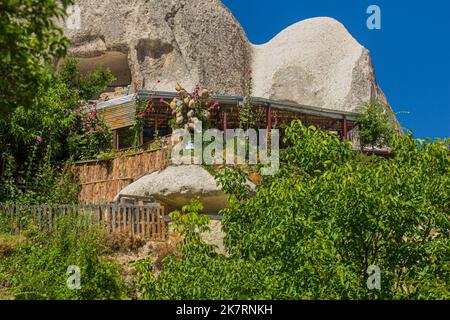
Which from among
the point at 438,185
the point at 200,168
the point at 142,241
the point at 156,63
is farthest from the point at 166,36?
the point at 438,185

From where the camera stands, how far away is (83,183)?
22766 mm

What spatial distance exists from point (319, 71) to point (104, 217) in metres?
22.1

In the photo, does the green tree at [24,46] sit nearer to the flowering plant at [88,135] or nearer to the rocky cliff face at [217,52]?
the flowering plant at [88,135]

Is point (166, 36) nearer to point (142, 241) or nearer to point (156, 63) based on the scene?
point (156, 63)

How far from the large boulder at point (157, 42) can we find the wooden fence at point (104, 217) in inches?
617

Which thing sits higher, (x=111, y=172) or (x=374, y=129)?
(x=374, y=129)

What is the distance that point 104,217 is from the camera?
17969mm

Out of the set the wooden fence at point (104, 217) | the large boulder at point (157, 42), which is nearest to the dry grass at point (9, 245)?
the wooden fence at point (104, 217)

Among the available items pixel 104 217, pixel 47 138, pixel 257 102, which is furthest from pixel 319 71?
pixel 104 217

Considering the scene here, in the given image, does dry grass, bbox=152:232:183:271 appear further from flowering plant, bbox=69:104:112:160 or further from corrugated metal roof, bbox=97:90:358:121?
flowering plant, bbox=69:104:112:160

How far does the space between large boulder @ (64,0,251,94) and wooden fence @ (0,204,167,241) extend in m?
15.7

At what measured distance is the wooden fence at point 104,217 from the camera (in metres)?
17.8

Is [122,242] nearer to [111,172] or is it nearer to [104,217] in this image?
[104,217]
